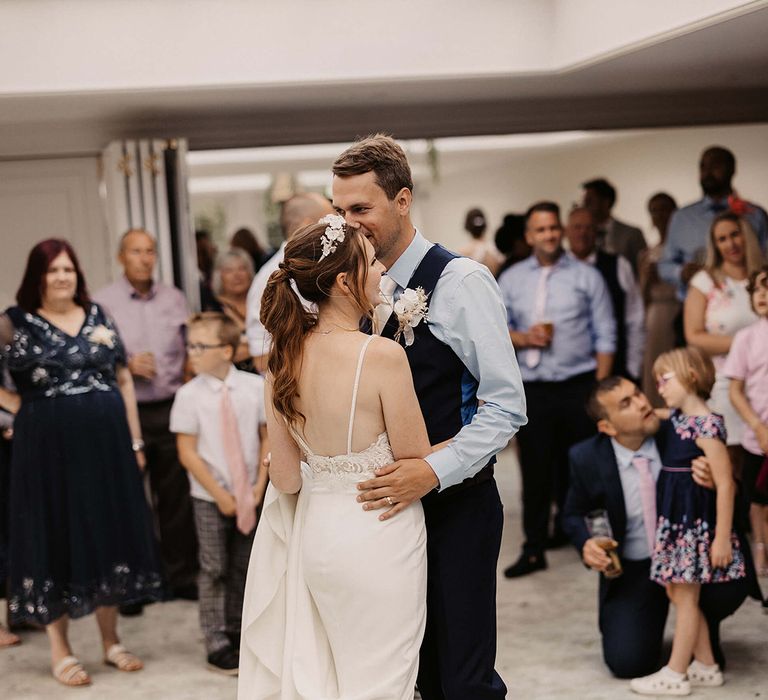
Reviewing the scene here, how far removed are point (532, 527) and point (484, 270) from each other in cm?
322

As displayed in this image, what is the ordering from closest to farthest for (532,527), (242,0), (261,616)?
(261,616) → (242,0) → (532,527)

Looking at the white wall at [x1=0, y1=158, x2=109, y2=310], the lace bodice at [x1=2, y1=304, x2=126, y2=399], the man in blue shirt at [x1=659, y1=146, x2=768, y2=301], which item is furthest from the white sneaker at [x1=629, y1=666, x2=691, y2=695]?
the white wall at [x1=0, y1=158, x2=109, y2=310]

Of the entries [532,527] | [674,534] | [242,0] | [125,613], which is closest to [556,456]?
[532,527]

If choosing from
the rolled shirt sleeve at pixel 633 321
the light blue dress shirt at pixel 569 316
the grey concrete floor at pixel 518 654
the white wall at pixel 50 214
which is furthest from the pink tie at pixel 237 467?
the rolled shirt sleeve at pixel 633 321

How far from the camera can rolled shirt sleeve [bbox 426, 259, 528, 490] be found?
8.40ft

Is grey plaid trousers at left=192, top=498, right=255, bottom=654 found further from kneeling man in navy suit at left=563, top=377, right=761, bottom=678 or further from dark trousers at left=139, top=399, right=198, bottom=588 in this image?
kneeling man in navy suit at left=563, top=377, right=761, bottom=678

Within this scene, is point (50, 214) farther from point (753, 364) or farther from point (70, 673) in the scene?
point (753, 364)

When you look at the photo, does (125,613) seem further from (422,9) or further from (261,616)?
(422,9)

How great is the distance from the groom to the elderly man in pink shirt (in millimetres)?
3015

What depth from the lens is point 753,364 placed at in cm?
475

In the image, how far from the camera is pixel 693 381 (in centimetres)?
387

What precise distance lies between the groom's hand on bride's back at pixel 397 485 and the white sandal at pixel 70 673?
233 centimetres

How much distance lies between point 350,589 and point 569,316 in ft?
11.0

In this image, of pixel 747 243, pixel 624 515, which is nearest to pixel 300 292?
pixel 624 515
